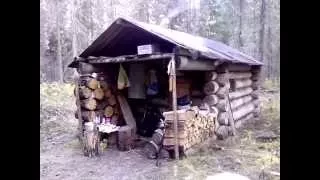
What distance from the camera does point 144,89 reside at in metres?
9.91

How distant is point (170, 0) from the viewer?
3228 centimetres

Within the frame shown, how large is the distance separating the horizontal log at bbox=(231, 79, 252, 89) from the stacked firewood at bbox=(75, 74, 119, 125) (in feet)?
13.9

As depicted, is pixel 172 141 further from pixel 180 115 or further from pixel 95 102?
pixel 95 102

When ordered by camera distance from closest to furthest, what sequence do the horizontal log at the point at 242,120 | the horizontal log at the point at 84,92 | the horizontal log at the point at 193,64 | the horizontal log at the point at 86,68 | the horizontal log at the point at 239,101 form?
the horizontal log at the point at 193,64 → the horizontal log at the point at 84,92 → the horizontal log at the point at 86,68 → the horizontal log at the point at 239,101 → the horizontal log at the point at 242,120

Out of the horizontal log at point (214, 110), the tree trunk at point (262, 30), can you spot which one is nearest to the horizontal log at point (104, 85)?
the horizontal log at point (214, 110)

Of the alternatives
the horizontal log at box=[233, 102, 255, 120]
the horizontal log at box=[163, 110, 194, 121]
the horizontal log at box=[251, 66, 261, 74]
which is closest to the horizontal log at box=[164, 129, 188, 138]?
the horizontal log at box=[163, 110, 194, 121]

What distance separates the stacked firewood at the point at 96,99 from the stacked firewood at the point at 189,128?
234cm

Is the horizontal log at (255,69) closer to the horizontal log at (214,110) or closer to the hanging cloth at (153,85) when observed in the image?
the horizontal log at (214,110)

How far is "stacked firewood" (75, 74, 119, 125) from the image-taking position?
9109 mm

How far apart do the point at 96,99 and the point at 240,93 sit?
18.1 ft

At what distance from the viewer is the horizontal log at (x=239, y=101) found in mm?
10947
